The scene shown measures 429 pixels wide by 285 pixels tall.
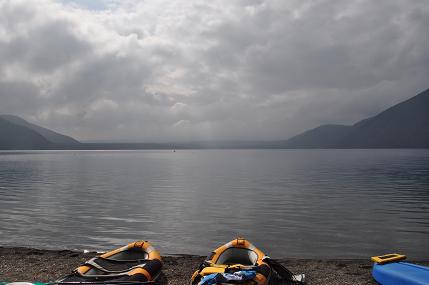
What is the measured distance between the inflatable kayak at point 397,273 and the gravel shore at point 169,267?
0.68m

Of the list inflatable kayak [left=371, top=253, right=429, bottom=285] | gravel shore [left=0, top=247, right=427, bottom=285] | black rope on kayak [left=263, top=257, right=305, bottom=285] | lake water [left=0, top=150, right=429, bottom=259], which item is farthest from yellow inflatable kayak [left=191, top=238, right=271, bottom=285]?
lake water [left=0, top=150, right=429, bottom=259]

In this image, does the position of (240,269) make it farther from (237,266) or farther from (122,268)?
(122,268)

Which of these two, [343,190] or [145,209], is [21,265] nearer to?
[145,209]

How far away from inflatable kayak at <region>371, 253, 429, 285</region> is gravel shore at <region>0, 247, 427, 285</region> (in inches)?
26.9

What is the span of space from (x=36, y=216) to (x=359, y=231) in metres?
28.6

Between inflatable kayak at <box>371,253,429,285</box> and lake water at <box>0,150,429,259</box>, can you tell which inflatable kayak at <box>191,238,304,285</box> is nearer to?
inflatable kayak at <box>371,253,429,285</box>

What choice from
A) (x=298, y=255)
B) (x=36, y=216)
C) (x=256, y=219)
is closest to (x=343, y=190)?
(x=256, y=219)

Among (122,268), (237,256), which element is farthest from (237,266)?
Result: (122,268)

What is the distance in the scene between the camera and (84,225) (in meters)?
31.8

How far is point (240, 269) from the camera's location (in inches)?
541

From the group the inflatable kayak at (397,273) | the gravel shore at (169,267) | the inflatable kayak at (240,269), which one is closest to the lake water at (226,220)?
the gravel shore at (169,267)

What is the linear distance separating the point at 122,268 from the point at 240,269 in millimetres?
5260

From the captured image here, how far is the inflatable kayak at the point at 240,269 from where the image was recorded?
12750 mm

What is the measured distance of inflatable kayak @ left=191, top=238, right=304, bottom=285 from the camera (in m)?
12.8
